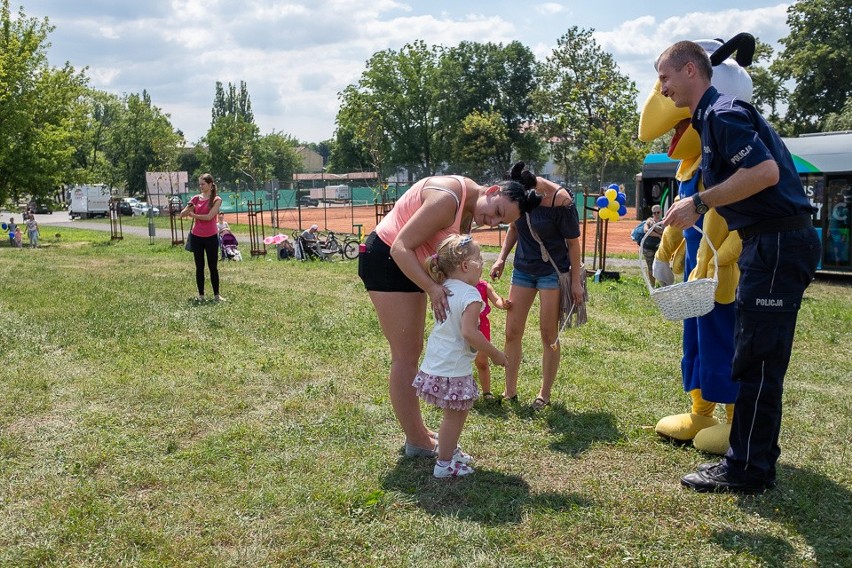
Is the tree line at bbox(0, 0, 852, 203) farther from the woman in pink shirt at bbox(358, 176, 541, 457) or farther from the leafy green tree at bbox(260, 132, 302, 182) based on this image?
the woman in pink shirt at bbox(358, 176, 541, 457)

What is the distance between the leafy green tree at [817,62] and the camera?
140ft

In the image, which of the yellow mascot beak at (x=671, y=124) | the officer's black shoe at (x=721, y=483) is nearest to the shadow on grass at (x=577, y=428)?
the officer's black shoe at (x=721, y=483)

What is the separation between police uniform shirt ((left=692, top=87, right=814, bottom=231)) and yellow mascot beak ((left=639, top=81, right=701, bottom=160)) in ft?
2.57

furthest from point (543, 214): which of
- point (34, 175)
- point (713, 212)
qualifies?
point (34, 175)

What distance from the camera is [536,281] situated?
5.61m

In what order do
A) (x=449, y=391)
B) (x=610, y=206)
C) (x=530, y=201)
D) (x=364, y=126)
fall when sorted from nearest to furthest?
(x=449, y=391)
(x=530, y=201)
(x=610, y=206)
(x=364, y=126)

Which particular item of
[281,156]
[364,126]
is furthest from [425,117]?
[281,156]

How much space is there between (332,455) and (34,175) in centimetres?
2866

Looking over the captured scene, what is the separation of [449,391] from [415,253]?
77 cm

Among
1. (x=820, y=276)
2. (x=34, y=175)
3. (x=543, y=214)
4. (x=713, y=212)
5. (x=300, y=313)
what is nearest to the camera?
(x=713, y=212)

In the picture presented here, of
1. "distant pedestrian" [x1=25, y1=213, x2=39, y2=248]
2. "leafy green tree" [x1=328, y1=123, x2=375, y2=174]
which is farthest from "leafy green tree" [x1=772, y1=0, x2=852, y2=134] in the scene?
"leafy green tree" [x1=328, y1=123, x2=375, y2=174]

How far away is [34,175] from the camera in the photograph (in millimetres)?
28875

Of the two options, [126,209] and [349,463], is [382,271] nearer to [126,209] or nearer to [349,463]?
[349,463]

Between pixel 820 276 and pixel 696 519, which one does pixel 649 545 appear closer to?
pixel 696 519
